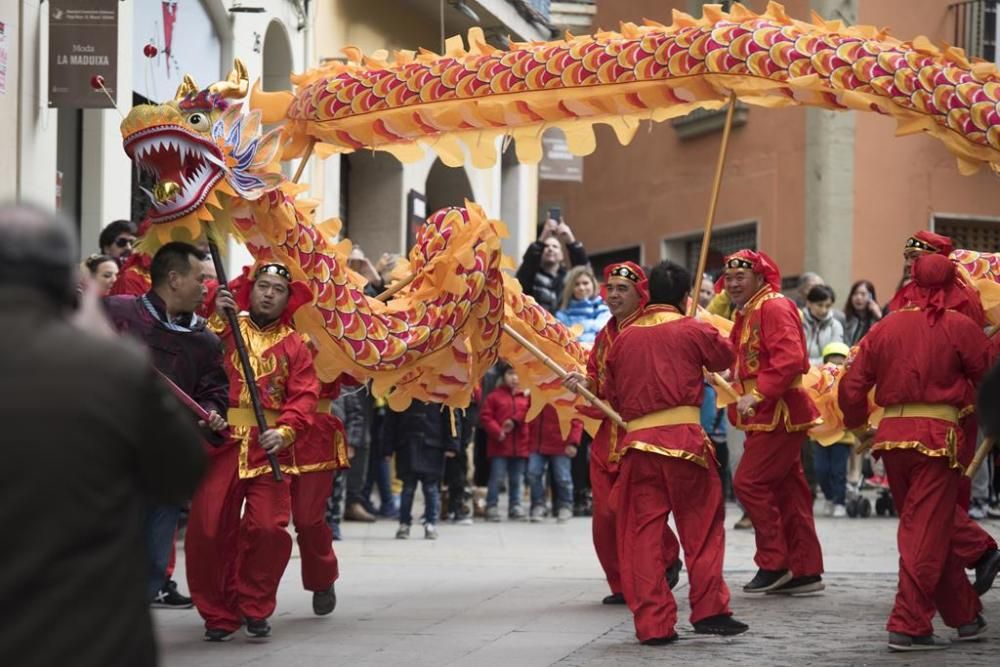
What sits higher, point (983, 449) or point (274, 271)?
point (274, 271)

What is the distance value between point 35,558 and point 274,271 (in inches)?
206

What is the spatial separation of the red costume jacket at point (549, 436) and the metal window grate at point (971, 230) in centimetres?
1233

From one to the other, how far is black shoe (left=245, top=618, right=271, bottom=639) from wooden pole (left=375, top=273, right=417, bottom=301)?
178 centimetres

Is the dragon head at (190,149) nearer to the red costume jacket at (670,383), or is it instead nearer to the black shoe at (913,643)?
the red costume jacket at (670,383)

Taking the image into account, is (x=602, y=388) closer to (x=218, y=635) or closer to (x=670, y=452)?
(x=670, y=452)

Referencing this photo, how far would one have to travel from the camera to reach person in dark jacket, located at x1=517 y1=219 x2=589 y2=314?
16.2 metres

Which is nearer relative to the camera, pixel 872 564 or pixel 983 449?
pixel 983 449

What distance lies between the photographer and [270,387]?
9211 millimetres

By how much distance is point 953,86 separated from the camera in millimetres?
8984

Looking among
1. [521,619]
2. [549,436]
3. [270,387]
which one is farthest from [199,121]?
[549,436]

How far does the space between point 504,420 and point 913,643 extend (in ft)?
25.3

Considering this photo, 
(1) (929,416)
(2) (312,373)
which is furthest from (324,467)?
(1) (929,416)

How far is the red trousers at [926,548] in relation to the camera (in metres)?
8.69

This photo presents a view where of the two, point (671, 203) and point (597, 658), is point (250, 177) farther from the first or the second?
point (671, 203)
